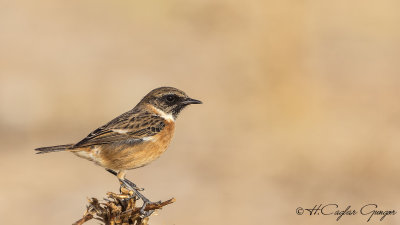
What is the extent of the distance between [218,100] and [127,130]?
47.8ft

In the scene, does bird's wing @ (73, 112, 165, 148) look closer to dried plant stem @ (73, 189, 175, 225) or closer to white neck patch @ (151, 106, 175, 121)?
white neck patch @ (151, 106, 175, 121)

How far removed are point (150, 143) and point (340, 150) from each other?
11.4 metres

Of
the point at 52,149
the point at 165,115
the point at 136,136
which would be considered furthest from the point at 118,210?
the point at 165,115

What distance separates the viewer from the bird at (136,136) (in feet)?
23.5

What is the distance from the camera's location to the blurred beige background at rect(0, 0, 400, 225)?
16406 millimetres

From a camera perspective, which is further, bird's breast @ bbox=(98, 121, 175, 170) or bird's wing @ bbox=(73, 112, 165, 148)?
bird's wing @ bbox=(73, 112, 165, 148)

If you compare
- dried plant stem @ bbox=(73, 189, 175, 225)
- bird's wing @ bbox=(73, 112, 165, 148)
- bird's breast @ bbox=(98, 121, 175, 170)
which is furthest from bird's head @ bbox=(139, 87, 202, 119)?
dried plant stem @ bbox=(73, 189, 175, 225)

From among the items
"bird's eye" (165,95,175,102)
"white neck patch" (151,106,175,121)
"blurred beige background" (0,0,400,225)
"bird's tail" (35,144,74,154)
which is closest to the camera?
"bird's tail" (35,144,74,154)

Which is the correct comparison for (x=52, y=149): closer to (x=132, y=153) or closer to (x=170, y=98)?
(x=132, y=153)

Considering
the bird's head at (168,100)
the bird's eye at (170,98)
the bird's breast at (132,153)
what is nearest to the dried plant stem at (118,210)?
the bird's breast at (132,153)

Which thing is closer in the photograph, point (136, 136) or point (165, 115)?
point (136, 136)

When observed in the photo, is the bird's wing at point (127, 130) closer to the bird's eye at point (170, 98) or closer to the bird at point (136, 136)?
the bird at point (136, 136)

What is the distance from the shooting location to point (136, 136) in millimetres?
7598

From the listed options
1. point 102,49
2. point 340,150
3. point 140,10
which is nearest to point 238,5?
point 140,10
